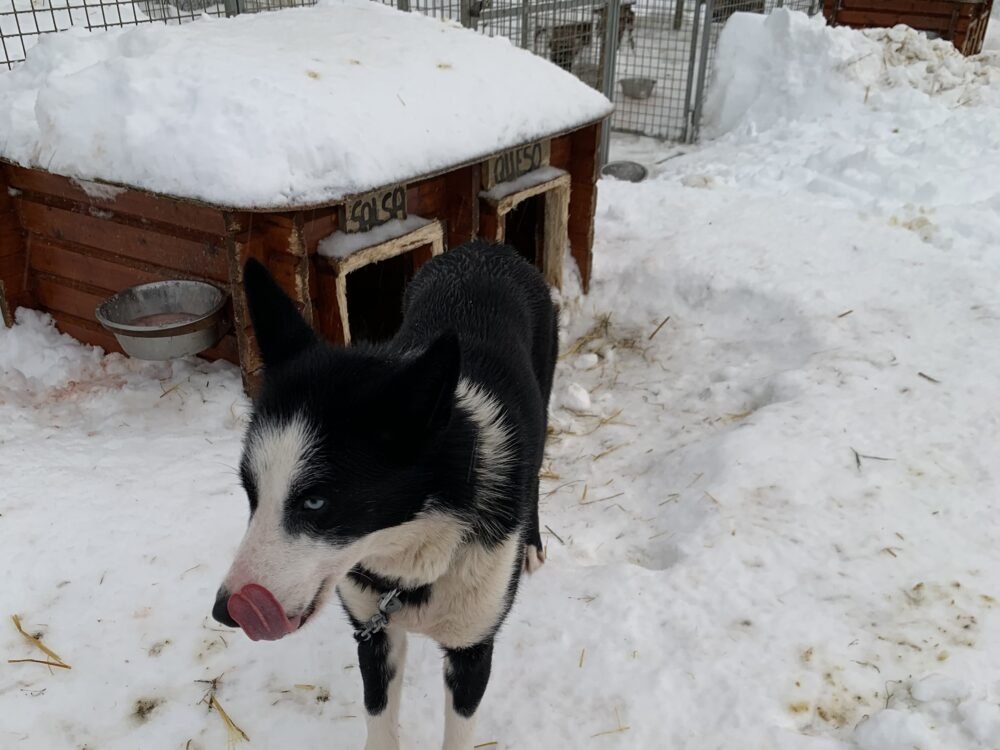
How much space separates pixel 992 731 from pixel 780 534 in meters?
0.98

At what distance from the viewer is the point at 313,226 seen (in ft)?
11.1

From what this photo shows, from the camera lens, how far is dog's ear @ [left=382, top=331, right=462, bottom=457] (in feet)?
4.95

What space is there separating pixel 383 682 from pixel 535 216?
11.9 feet

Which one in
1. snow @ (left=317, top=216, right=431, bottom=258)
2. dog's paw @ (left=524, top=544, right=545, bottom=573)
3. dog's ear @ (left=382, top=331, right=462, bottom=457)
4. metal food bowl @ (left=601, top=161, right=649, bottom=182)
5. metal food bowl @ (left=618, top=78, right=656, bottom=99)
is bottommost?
dog's paw @ (left=524, top=544, right=545, bottom=573)

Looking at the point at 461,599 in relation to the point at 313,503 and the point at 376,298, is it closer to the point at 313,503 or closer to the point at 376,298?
the point at 313,503

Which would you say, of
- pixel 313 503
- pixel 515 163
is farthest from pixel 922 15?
pixel 313 503

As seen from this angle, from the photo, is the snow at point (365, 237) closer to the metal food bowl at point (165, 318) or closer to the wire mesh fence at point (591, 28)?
the metal food bowl at point (165, 318)

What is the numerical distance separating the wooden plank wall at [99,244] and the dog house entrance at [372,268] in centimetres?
49

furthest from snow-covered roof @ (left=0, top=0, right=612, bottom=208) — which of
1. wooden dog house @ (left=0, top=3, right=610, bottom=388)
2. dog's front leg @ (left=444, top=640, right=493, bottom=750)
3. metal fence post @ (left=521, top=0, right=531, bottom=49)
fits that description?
metal fence post @ (left=521, top=0, right=531, bottom=49)

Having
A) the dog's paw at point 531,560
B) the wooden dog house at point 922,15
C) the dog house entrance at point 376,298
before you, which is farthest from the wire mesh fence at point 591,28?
the dog's paw at point 531,560

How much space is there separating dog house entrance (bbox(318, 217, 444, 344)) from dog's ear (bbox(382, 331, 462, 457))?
192 cm

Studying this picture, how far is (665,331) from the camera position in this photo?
4.69 m

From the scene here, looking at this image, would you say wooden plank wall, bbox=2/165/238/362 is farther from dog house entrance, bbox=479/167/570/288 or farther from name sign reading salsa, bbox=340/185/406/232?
dog house entrance, bbox=479/167/570/288

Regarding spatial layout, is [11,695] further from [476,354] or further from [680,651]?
[680,651]
